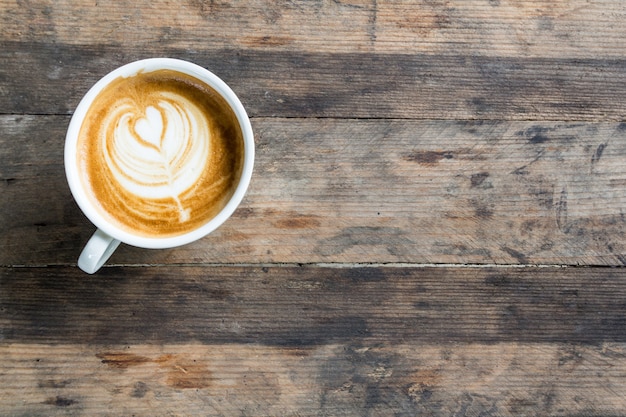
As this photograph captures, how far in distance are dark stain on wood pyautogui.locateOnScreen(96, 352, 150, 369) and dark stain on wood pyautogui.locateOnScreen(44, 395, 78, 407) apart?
0.07 meters

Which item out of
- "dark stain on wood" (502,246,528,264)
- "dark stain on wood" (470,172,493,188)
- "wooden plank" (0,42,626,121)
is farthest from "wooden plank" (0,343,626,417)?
"wooden plank" (0,42,626,121)

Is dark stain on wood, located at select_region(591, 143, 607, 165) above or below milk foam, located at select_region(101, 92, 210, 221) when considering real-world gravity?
below

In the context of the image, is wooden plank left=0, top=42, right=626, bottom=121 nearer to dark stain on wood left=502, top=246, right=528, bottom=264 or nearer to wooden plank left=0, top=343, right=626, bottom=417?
dark stain on wood left=502, top=246, right=528, bottom=264

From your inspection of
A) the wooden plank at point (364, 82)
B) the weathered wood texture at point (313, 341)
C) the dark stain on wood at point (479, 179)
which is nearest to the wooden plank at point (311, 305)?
the weathered wood texture at point (313, 341)

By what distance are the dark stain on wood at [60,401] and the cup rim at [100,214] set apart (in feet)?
0.94

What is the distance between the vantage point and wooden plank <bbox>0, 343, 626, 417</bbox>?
876mm

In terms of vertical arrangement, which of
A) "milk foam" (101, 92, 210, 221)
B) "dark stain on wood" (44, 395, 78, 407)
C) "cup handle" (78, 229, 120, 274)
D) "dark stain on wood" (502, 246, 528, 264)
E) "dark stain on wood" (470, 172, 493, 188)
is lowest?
"dark stain on wood" (44, 395, 78, 407)

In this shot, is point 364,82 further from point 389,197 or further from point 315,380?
point 315,380

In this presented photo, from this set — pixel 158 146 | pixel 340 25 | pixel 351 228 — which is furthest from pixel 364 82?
pixel 158 146

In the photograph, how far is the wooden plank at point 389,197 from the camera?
88 centimetres

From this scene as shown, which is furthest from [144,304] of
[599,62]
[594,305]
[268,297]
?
[599,62]

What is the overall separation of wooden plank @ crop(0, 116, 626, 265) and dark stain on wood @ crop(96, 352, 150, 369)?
0.43 ft

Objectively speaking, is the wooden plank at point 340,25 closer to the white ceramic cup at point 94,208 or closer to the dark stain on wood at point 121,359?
the white ceramic cup at point 94,208

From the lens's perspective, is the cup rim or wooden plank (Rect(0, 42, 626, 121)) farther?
wooden plank (Rect(0, 42, 626, 121))
